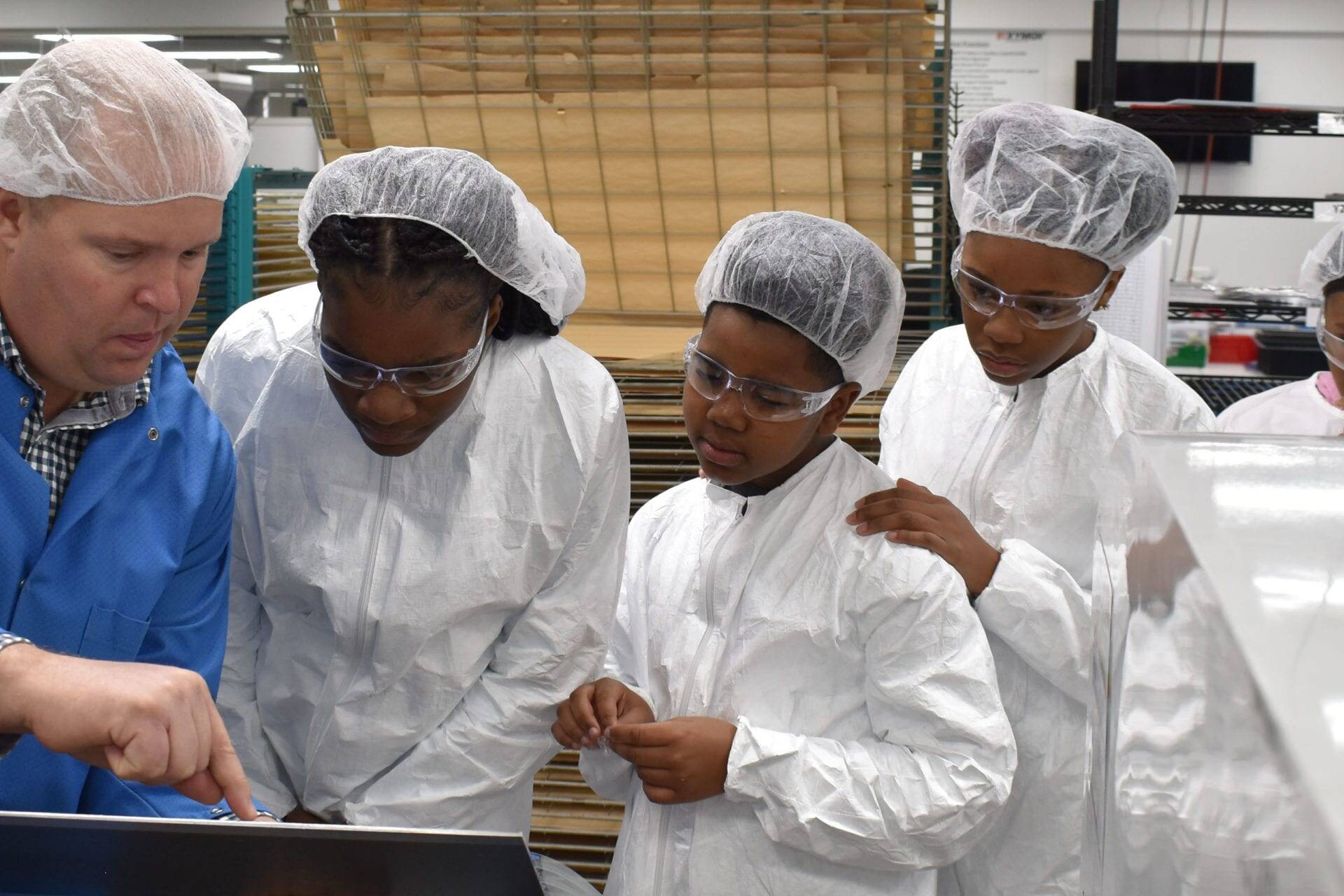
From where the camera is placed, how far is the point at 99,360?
3.19 ft

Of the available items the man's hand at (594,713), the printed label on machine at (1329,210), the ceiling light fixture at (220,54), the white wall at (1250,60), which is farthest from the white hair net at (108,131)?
the ceiling light fixture at (220,54)

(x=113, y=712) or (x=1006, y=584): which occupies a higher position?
(x=113, y=712)

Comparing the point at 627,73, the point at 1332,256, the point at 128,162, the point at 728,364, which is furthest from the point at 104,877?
the point at 1332,256

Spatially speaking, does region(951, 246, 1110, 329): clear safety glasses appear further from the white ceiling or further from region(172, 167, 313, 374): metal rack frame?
the white ceiling

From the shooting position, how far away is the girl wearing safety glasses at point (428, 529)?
1.27 meters

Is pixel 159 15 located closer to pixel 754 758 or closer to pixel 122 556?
pixel 122 556

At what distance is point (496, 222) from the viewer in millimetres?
1257

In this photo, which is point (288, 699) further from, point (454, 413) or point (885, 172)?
point (885, 172)

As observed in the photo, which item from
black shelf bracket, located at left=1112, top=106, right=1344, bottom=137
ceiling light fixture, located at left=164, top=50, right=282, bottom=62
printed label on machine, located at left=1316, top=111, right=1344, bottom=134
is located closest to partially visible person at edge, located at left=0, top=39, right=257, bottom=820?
black shelf bracket, located at left=1112, top=106, right=1344, bottom=137

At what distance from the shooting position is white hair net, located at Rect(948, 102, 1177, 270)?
144 cm

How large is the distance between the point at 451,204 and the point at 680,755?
1.93 feet

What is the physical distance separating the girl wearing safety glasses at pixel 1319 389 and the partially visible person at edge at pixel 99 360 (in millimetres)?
1412

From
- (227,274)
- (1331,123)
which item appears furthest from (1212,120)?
(227,274)

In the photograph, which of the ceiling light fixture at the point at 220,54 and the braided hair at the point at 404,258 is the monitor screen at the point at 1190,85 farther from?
the braided hair at the point at 404,258
